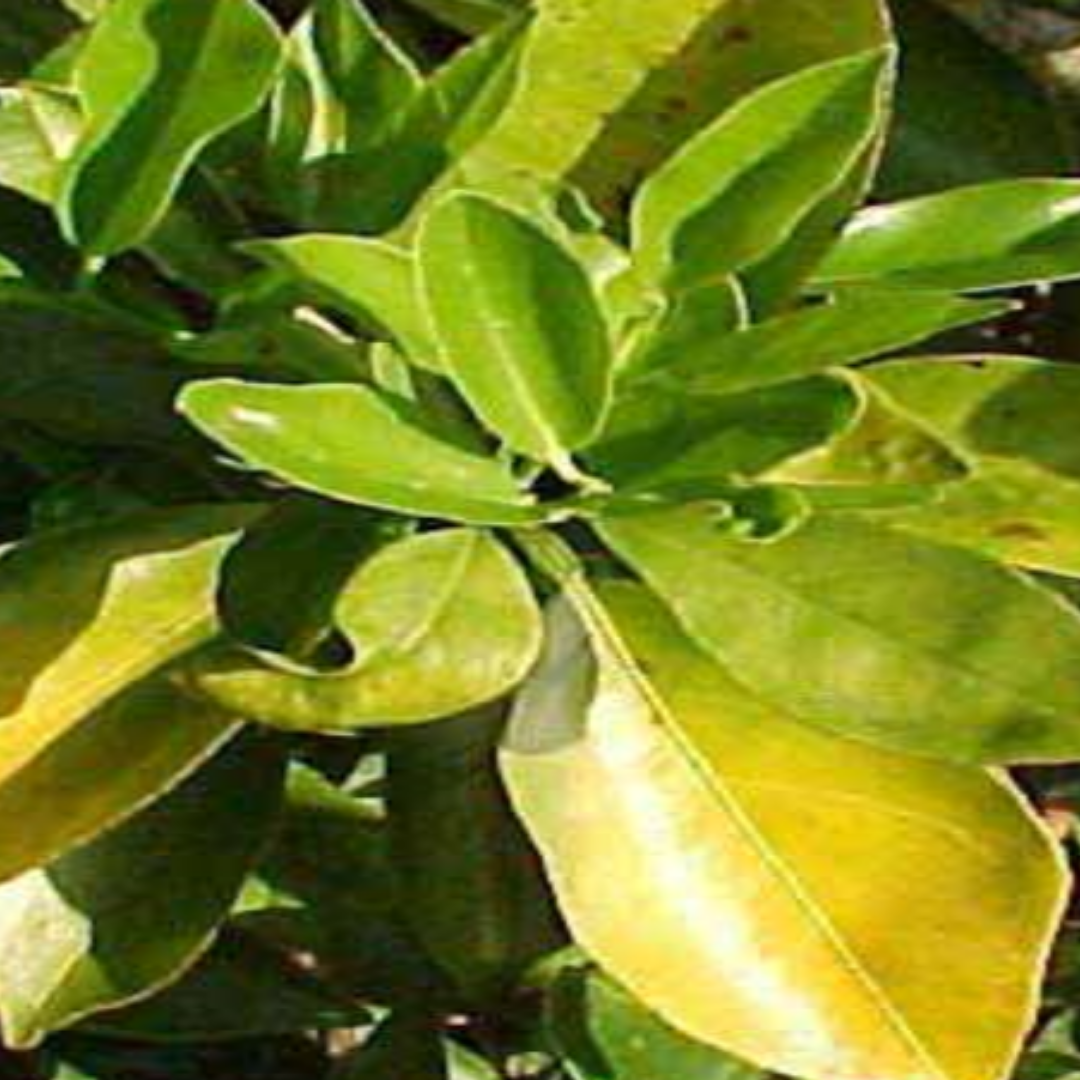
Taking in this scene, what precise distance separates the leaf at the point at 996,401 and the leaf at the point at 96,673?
0.28 metres

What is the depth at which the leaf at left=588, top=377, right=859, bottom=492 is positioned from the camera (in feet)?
4.28

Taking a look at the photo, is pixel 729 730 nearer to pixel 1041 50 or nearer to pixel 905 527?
pixel 905 527

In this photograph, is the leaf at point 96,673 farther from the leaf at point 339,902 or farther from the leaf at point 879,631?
→ the leaf at point 339,902

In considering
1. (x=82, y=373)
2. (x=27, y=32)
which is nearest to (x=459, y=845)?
(x=82, y=373)

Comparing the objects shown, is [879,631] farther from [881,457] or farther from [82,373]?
[82,373]

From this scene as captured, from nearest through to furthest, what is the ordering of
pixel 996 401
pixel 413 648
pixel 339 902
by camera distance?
pixel 413 648
pixel 996 401
pixel 339 902

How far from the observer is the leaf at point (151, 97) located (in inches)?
53.7

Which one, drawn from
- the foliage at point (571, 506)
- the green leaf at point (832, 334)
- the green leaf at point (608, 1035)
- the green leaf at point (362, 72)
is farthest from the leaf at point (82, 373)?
the green leaf at point (608, 1035)

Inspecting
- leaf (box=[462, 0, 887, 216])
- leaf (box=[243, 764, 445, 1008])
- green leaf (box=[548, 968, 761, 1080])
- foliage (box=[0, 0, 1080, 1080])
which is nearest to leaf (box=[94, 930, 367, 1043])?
leaf (box=[243, 764, 445, 1008])

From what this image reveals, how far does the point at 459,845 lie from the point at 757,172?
0.33 metres

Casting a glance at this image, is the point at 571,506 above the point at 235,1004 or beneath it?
above

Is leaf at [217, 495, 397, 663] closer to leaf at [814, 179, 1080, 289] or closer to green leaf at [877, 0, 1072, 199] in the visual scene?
leaf at [814, 179, 1080, 289]

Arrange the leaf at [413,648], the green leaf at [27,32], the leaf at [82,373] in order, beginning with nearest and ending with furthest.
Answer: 1. the leaf at [413,648]
2. the leaf at [82,373]
3. the green leaf at [27,32]

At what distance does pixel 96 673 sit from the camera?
1407 mm
